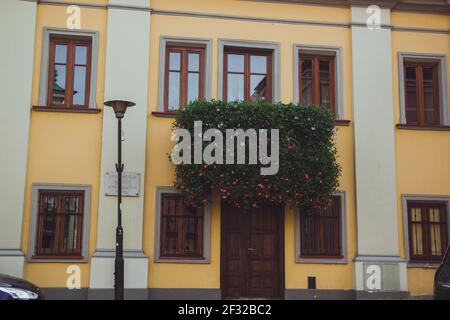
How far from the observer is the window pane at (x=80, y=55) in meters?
14.7

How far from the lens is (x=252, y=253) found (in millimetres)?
14625

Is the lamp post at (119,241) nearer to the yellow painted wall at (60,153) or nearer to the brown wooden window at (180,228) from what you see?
the yellow painted wall at (60,153)

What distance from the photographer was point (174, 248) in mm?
14250

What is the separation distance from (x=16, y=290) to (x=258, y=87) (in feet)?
26.0

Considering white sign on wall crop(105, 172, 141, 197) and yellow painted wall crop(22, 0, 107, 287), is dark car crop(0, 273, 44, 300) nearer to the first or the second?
yellow painted wall crop(22, 0, 107, 287)

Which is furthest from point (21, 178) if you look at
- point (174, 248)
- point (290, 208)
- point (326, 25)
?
point (326, 25)

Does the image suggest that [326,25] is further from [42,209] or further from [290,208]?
[42,209]

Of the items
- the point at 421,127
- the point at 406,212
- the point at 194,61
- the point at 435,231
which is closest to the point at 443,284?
the point at 406,212

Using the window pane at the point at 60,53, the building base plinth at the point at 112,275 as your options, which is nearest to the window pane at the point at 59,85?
the window pane at the point at 60,53

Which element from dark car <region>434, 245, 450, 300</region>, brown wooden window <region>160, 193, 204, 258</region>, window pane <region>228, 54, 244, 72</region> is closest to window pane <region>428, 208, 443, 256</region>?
dark car <region>434, 245, 450, 300</region>

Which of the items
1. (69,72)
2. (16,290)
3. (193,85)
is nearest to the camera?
(16,290)

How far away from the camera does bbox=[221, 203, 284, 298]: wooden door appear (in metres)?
14.5

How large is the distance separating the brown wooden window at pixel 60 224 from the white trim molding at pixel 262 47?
429 cm

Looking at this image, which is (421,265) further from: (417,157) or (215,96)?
(215,96)
